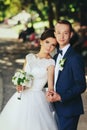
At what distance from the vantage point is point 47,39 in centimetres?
509

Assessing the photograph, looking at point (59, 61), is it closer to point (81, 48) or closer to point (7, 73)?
point (7, 73)

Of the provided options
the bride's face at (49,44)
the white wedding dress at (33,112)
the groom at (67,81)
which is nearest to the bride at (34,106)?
the white wedding dress at (33,112)

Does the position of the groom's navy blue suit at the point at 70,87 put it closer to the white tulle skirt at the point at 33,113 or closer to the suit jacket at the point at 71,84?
the suit jacket at the point at 71,84

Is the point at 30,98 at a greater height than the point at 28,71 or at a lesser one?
lesser

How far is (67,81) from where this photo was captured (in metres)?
4.72

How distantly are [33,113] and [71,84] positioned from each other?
0.99m

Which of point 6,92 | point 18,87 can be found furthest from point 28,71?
point 6,92

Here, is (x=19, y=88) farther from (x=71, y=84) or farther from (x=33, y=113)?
(x=71, y=84)

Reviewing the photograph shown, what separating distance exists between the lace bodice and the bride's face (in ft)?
0.43

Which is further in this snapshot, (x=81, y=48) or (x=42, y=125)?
(x=81, y=48)

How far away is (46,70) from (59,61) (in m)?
Result: 0.54

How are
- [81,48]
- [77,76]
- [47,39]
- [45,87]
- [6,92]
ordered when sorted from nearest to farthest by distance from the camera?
[77,76] < [47,39] < [45,87] < [6,92] < [81,48]

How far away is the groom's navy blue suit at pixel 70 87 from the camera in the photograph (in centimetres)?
464

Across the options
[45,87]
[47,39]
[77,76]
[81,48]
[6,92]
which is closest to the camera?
[77,76]
